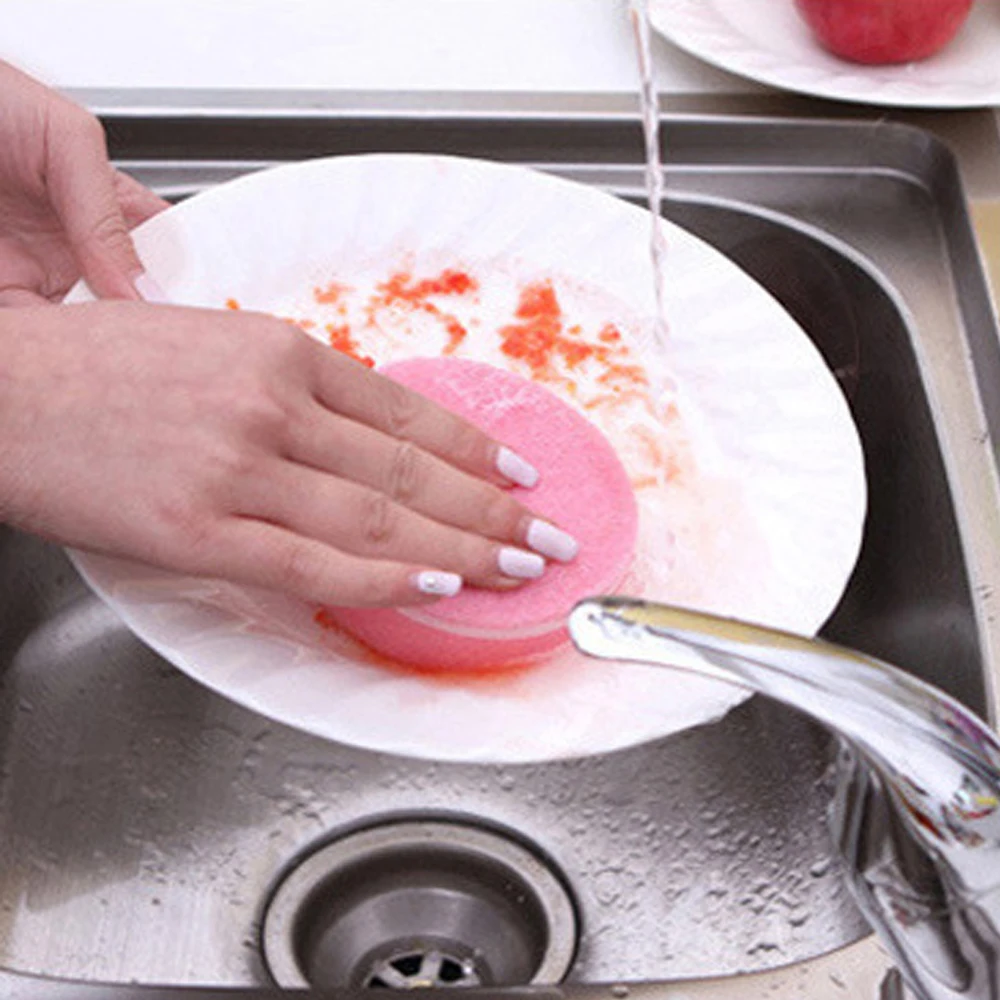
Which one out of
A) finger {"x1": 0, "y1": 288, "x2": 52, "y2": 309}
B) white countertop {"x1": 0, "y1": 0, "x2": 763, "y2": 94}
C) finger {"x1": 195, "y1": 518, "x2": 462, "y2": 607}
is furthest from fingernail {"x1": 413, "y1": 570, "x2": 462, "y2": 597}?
white countertop {"x1": 0, "y1": 0, "x2": 763, "y2": 94}

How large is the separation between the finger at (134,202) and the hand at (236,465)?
19cm

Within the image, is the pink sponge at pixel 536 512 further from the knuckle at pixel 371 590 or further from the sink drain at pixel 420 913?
the sink drain at pixel 420 913

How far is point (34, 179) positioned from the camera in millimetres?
909

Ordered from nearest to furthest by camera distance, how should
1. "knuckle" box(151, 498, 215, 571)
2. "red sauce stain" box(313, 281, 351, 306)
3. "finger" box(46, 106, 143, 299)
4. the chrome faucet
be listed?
the chrome faucet < "knuckle" box(151, 498, 215, 571) < "finger" box(46, 106, 143, 299) < "red sauce stain" box(313, 281, 351, 306)

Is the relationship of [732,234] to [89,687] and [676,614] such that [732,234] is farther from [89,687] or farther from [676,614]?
[676,614]

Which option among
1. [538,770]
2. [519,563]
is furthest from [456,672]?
[538,770]

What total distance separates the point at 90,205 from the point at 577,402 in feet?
0.96

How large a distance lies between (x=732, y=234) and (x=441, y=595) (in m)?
0.44

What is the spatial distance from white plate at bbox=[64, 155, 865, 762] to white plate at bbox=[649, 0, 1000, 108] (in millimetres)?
173

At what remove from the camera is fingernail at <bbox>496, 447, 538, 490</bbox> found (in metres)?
0.80

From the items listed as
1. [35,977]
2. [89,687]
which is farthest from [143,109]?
[35,977]

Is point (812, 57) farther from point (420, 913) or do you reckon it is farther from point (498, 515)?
point (420, 913)

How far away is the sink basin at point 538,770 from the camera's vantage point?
0.88m

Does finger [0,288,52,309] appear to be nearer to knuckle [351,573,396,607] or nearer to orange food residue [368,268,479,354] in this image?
orange food residue [368,268,479,354]
